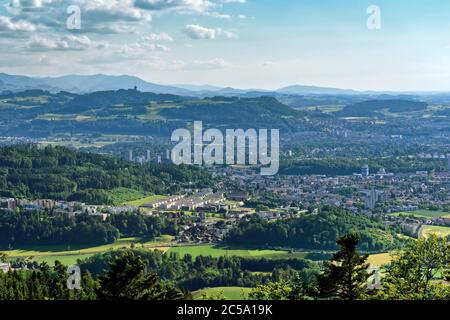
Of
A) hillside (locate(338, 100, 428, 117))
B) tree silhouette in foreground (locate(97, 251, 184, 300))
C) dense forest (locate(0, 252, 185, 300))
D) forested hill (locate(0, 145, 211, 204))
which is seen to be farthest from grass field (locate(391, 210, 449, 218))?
hillside (locate(338, 100, 428, 117))

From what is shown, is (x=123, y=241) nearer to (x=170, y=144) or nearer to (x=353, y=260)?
(x=353, y=260)

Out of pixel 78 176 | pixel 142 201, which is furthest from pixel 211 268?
pixel 78 176

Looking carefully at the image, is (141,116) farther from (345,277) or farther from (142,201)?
(345,277)

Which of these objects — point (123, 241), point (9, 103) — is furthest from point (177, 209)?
point (9, 103)

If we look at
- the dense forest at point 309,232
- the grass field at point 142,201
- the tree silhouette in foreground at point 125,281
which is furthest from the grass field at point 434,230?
the tree silhouette in foreground at point 125,281

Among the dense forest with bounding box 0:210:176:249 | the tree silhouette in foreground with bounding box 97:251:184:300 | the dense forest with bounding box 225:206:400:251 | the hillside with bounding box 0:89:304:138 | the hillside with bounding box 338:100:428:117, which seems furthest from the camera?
the hillside with bounding box 338:100:428:117

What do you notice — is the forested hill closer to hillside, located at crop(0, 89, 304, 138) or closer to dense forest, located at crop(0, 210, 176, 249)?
dense forest, located at crop(0, 210, 176, 249)

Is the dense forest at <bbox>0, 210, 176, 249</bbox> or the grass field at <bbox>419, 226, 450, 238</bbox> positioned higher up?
the grass field at <bbox>419, 226, 450, 238</bbox>
